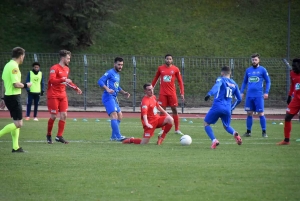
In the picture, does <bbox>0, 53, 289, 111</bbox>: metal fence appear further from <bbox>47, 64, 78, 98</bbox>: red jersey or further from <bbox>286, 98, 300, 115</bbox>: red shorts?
<bbox>286, 98, 300, 115</bbox>: red shorts

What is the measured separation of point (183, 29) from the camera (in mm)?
38094

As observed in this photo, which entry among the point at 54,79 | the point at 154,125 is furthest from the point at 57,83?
the point at 154,125

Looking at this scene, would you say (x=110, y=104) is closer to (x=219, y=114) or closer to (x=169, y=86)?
(x=169, y=86)

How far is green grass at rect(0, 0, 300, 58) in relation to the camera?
35.8 m

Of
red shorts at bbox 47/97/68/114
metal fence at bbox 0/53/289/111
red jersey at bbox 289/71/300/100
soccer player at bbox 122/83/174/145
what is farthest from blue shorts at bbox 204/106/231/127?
Result: metal fence at bbox 0/53/289/111

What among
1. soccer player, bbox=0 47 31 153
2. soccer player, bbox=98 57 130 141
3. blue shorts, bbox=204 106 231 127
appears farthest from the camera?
soccer player, bbox=98 57 130 141

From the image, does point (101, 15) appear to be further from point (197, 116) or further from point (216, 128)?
point (216, 128)

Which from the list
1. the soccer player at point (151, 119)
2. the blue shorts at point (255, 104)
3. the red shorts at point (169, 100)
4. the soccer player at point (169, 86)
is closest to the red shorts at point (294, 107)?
the soccer player at point (151, 119)

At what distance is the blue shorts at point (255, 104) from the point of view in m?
16.6

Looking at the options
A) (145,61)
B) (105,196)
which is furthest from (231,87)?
(145,61)

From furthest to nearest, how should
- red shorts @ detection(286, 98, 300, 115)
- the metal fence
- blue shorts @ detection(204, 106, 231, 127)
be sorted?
the metal fence → red shorts @ detection(286, 98, 300, 115) → blue shorts @ detection(204, 106, 231, 127)

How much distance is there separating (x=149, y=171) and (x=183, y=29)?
96.4 feet

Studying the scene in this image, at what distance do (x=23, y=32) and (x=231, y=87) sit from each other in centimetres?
2563

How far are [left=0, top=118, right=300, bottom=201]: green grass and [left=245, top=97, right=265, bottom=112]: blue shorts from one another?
7.72ft
